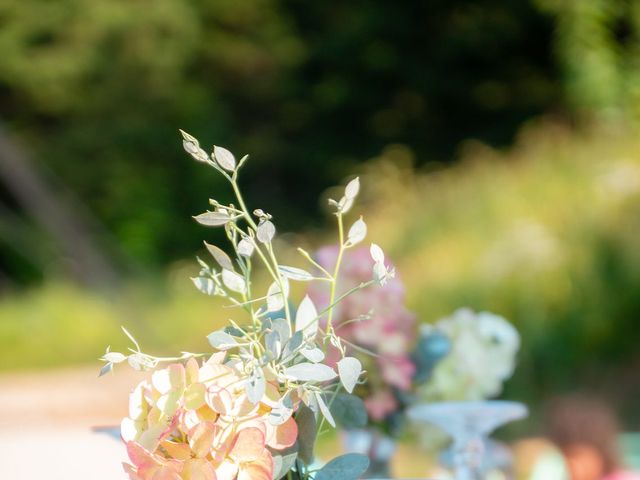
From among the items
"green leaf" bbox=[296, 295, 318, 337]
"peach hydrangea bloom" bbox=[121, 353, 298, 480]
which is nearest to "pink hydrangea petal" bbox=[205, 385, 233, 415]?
"peach hydrangea bloom" bbox=[121, 353, 298, 480]

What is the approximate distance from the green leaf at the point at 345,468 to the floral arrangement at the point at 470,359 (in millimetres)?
606

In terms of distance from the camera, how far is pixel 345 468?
941 mm

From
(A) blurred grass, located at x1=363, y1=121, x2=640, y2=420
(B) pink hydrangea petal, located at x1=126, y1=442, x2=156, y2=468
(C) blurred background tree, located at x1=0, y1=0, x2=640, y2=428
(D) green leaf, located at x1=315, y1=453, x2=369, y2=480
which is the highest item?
(C) blurred background tree, located at x1=0, y1=0, x2=640, y2=428

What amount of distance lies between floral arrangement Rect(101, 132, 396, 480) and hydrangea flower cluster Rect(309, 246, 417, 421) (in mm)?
503

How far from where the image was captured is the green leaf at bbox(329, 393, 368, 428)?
1114mm

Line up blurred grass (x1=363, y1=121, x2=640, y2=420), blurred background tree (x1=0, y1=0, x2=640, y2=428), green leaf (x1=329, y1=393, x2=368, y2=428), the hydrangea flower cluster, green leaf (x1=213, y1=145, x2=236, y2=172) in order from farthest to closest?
blurred background tree (x1=0, y1=0, x2=640, y2=428)
blurred grass (x1=363, y1=121, x2=640, y2=420)
the hydrangea flower cluster
green leaf (x1=329, y1=393, x2=368, y2=428)
green leaf (x1=213, y1=145, x2=236, y2=172)

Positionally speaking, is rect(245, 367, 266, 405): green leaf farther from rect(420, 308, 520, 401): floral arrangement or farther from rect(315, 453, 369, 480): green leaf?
rect(420, 308, 520, 401): floral arrangement

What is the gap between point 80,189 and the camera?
13.8 m

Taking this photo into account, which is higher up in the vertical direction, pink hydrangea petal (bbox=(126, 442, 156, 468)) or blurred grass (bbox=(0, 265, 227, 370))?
blurred grass (bbox=(0, 265, 227, 370))

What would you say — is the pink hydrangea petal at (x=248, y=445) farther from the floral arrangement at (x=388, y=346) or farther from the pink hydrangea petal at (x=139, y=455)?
the floral arrangement at (x=388, y=346)

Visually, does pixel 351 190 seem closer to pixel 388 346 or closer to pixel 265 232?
pixel 265 232

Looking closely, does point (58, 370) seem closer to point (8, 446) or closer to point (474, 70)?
point (474, 70)

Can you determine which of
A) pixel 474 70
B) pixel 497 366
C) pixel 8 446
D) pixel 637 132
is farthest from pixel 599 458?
pixel 474 70

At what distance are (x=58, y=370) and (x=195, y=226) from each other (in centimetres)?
441
